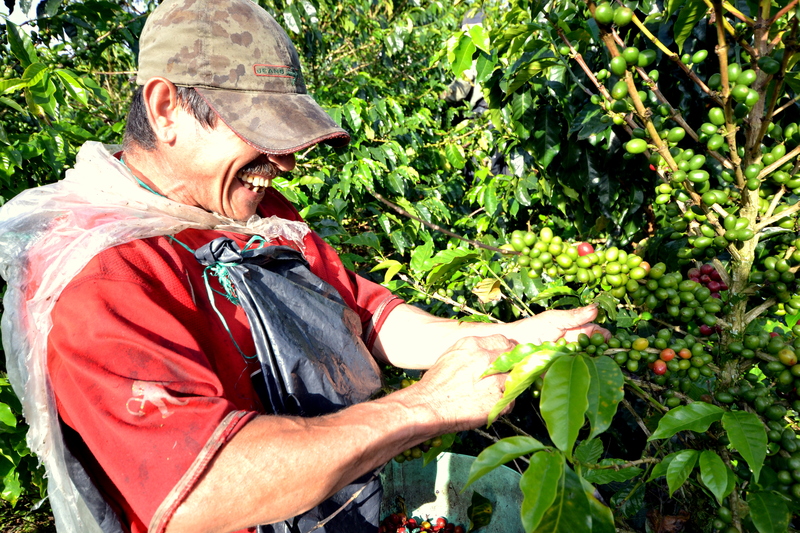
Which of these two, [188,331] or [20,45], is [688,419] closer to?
[188,331]

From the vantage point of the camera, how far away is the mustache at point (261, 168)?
1.71 meters

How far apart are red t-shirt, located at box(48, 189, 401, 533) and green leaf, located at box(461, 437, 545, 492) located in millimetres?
527

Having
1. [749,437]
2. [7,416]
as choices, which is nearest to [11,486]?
[7,416]

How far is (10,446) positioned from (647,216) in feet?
10.9

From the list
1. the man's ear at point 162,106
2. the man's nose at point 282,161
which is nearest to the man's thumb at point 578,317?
the man's nose at point 282,161

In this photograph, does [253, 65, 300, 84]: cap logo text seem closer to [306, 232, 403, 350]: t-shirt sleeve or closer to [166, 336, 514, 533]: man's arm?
[306, 232, 403, 350]: t-shirt sleeve

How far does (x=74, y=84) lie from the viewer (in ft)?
9.39

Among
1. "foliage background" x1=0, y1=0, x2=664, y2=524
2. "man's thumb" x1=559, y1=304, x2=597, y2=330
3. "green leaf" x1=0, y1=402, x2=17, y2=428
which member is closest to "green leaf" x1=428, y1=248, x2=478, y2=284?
"foliage background" x1=0, y1=0, x2=664, y2=524

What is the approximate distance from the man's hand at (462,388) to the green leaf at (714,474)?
22.5 inches

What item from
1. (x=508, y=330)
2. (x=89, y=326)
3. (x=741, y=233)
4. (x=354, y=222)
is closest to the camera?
(x=89, y=326)

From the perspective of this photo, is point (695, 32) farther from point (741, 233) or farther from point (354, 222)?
point (354, 222)

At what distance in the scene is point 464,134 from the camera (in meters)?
6.41

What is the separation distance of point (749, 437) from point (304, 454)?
0.94 meters

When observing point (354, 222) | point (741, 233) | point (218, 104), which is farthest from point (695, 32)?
point (354, 222)
